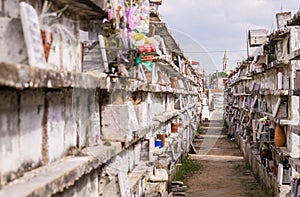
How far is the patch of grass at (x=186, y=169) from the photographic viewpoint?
1910 cm

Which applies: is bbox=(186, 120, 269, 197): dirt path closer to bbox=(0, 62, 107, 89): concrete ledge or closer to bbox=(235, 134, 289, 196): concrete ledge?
bbox=(235, 134, 289, 196): concrete ledge

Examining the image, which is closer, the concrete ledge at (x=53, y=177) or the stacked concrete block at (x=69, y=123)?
the concrete ledge at (x=53, y=177)

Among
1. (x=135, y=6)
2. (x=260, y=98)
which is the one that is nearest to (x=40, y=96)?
(x=135, y=6)

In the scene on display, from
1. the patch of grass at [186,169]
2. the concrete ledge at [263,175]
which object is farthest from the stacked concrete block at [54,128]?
the patch of grass at [186,169]

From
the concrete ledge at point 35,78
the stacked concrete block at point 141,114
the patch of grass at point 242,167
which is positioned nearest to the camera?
the concrete ledge at point 35,78

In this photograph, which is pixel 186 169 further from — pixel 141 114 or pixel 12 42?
pixel 12 42

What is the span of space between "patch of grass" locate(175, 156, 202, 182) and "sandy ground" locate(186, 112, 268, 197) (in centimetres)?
25

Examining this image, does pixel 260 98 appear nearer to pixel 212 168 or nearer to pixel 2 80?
pixel 212 168

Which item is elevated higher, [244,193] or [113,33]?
[113,33]

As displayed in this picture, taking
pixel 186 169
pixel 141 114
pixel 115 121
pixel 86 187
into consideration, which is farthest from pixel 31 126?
pixel 186 169

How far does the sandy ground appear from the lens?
655 inches

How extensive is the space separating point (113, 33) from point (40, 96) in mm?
2591

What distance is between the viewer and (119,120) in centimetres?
700

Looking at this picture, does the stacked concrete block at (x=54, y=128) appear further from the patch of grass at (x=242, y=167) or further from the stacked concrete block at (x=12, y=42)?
the patch of grass at (x=242, y=167)
